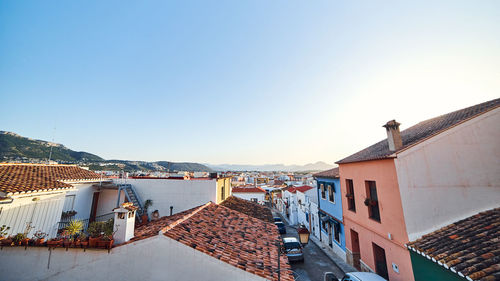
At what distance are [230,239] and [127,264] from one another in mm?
3505

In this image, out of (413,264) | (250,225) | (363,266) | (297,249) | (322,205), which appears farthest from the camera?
(322,205)

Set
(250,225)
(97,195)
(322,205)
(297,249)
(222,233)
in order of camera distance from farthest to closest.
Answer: (322,205) → (297,249) → (97,195) → (250,225) → (222,233)

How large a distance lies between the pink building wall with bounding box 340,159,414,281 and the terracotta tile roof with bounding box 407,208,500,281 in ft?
3.14

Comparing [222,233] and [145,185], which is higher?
[145,185]

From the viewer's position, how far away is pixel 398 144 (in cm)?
862

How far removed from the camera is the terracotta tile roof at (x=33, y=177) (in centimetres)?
769

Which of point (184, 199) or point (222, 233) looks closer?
point (222, 233)

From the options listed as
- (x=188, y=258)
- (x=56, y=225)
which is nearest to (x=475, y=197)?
(x=188, y=258)

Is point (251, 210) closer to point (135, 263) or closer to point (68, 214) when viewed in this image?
point (135, 263)

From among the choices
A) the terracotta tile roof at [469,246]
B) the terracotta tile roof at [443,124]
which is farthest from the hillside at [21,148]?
the terracotta tile roof at [469,246]

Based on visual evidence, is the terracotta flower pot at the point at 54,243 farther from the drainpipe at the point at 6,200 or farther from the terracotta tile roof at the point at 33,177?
the drainpipe at the point at 6,200

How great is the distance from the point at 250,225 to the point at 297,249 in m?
6.34

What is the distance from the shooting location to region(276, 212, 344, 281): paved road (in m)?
12.1

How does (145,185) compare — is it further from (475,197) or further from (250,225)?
Result: (475,197)
